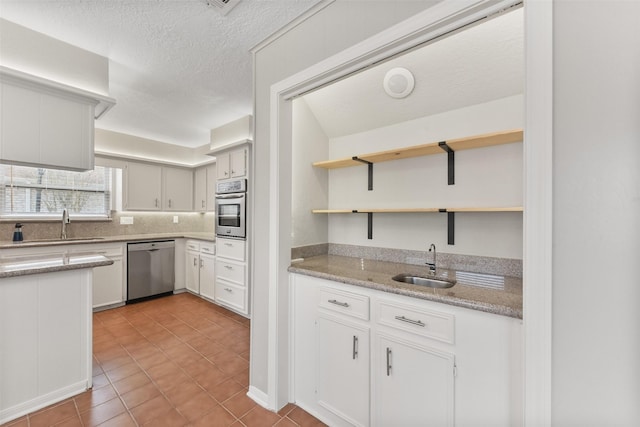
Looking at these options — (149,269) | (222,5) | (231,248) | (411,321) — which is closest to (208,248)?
(231,248)

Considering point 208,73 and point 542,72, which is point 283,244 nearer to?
point 542,72

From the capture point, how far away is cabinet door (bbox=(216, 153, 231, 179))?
370cm

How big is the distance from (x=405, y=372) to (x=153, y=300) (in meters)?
3.98

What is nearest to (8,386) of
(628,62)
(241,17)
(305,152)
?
(305,152)

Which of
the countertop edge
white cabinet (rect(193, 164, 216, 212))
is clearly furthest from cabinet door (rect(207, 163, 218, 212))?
the countertop edge

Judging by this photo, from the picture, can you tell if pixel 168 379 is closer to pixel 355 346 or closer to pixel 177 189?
pixel 355 346

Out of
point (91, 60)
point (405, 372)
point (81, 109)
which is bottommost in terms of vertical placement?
point (405, 372)

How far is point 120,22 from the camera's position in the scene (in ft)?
5.97

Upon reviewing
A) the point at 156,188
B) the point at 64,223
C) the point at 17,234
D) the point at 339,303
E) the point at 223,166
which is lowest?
the point at 339,303

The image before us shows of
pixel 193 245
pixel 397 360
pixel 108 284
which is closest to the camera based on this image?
pixel 397 360

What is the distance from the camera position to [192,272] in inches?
169

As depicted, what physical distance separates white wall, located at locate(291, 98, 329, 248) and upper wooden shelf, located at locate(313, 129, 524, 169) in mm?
134

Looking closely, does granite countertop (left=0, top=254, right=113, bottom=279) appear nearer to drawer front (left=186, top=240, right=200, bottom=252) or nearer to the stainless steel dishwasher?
the stainless steel dishwasher

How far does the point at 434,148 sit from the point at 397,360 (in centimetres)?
140
